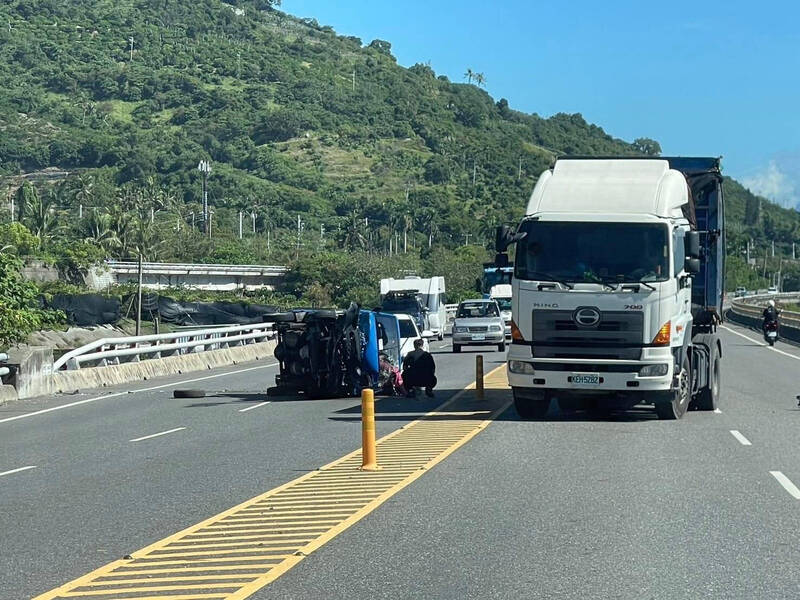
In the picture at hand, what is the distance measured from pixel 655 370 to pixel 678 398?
4.33 ft

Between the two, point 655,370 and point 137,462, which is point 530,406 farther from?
point 137,462

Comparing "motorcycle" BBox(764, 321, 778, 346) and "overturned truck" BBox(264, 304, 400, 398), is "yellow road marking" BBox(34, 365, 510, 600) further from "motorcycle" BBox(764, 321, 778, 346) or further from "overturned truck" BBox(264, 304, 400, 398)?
"motorcycle" BBox(764, 321, 778, 346)

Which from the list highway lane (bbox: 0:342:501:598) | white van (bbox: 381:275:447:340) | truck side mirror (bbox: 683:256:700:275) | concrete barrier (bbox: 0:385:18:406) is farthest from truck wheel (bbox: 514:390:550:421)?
white van (bbox: 381:275:447:340)

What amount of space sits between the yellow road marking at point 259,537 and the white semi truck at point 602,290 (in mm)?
3435

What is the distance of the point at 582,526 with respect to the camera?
10758 millimetres

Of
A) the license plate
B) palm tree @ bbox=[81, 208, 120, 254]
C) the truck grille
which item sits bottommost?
the license plate

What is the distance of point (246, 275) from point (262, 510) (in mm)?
106291

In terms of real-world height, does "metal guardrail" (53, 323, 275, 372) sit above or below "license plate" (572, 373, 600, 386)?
below

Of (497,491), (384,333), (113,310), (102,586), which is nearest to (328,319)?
(384,333)

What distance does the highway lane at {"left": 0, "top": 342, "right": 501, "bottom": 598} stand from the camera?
34.1 ft

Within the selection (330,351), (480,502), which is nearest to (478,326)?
(330,351)

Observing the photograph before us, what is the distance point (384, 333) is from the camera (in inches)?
1070

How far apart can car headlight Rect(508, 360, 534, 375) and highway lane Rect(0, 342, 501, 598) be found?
2.00 metres

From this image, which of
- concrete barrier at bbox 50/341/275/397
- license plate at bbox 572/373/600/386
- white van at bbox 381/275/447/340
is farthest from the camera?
white van at bbox 381/275/447/340
